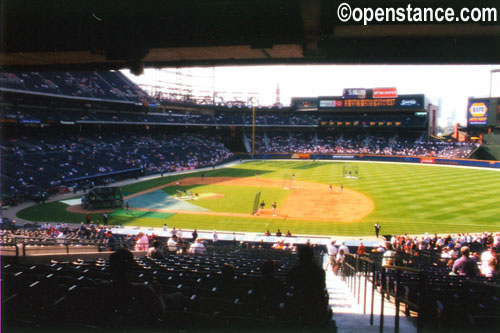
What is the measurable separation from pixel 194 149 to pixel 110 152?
71.3 ft

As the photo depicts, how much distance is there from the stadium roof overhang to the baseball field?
20.9m

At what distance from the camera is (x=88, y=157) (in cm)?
4912

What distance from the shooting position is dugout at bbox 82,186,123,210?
1300 inches

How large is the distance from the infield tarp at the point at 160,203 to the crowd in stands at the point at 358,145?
166 feet

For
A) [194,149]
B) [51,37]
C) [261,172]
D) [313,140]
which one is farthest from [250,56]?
[313,140]

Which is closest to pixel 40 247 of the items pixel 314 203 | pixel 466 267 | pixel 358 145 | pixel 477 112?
pixel 466 267

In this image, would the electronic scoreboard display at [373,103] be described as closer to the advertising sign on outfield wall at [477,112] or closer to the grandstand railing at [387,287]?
the advertising sign on outfield wall at [477,112]

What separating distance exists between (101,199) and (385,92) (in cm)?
7962

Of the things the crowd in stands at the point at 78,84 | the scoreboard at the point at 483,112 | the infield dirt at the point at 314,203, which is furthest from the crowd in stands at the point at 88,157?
the scoreboard at the point at 483,112

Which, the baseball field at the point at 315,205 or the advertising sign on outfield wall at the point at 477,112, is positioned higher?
the advertising sign on outfield wall at the point at 477,112

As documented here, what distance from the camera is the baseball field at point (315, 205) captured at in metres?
27.3

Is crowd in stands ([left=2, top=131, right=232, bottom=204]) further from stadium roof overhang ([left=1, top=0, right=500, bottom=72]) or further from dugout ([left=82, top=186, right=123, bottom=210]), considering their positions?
stadium roof overhang ([left=1, top=0, right=500, bottom=72])

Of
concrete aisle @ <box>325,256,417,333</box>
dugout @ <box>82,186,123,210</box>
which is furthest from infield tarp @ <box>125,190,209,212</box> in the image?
concrete aisle @ <box>325,256,417,333</box>

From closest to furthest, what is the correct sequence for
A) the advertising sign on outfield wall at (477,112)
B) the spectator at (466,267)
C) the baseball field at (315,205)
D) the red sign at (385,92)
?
1. the spectator at (466,267)
2. the baseball field at (315,205)
3. the advertising sign on outfield wall at (477,112)
4. the red sign at (385,92)
